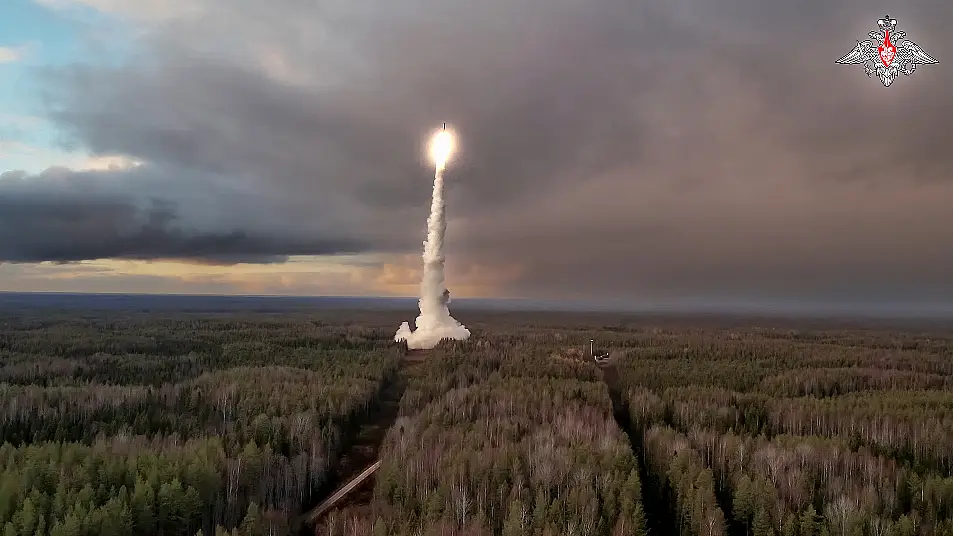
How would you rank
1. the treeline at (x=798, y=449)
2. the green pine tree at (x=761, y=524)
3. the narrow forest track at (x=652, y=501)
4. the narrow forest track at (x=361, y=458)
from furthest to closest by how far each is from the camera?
the narrow forest track at (x=361, y=458)
the narrow forest track at (x=652, y=501)
the treeline at (x=798, y=449)
the green pine tree at (x=761, y=524)

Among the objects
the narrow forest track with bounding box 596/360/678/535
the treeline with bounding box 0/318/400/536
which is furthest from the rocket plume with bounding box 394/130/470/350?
the narrow forest track with bounding box 596/360/678/535

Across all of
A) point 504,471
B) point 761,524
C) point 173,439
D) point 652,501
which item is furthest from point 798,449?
point 173,439

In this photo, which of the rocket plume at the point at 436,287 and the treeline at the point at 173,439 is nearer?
the treeline at the point at 173,439

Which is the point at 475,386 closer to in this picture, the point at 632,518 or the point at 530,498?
the point at 530,498

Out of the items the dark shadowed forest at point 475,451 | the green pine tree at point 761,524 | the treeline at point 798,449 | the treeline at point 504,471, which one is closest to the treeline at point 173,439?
the dark shadowed forest at point 475,451

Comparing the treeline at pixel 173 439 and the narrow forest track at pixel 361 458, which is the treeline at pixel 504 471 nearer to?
the narrow forest track at pixel 361 458

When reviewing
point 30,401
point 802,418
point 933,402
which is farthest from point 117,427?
point 933,402
